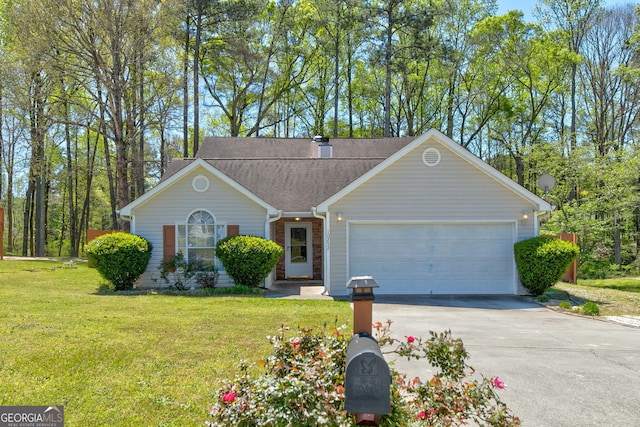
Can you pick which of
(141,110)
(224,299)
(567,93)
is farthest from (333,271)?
(567,93)

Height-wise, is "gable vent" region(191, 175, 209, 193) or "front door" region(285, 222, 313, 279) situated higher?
"gable vent" region(191, 175, 209, 193)

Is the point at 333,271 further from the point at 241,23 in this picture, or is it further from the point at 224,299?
the point at 241,23

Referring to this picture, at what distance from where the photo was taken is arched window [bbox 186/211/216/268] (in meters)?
13.5

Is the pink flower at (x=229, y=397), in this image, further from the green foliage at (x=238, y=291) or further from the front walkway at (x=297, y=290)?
the green foliage at (x=238, y=291)


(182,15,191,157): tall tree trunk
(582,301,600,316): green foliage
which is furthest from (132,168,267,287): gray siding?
(182,15,191,157): tall tree trunk

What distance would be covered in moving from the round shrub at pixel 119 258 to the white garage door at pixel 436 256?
596 cm

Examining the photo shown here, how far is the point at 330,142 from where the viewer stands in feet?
70.4

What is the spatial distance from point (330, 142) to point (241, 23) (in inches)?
400

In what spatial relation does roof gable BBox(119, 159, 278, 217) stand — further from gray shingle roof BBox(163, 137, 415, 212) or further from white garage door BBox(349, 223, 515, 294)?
white garage door BBox(349, 223, 515, 294)

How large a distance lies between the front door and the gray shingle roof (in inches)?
49.1

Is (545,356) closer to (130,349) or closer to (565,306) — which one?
(565,306)

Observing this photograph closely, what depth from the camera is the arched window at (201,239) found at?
1353cm

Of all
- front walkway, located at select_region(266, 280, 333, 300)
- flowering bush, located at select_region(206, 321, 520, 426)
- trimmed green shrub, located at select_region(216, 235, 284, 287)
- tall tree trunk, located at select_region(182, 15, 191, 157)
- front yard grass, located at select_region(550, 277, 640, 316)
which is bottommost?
front yard grass, located at select_region(550, 277, 640, 316)

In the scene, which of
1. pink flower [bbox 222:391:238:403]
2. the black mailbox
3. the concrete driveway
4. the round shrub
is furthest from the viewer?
the round shrub
